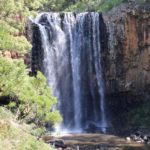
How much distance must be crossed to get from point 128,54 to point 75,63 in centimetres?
447

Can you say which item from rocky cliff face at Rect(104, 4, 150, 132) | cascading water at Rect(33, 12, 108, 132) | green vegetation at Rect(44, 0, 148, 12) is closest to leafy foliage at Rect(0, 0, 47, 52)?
cascading water at Rect(33, 12, 108, 132)

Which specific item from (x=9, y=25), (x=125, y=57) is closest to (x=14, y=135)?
(x=9, y=25)

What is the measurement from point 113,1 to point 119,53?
5.27m

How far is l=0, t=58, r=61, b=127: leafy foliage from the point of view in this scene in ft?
63.0

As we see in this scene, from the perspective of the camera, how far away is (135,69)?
126 ft

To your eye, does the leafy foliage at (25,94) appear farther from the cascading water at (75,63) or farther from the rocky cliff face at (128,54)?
the rocky cliff face at (128,54)

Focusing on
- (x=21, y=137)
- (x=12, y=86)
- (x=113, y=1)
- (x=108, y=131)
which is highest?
(x=113, y=1)

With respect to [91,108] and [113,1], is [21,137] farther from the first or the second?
[113,1]

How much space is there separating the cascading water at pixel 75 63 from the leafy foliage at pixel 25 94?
17437 millimetres

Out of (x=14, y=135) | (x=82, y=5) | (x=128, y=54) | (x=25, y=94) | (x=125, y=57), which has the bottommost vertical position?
(x=14, y=135)

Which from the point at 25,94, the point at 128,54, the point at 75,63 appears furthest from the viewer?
the point at 75,63

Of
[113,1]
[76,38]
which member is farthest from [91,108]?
[113,1]

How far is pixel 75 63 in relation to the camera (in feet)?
130

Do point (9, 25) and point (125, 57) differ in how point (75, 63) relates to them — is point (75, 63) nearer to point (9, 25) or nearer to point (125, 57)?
point (125, 57)
